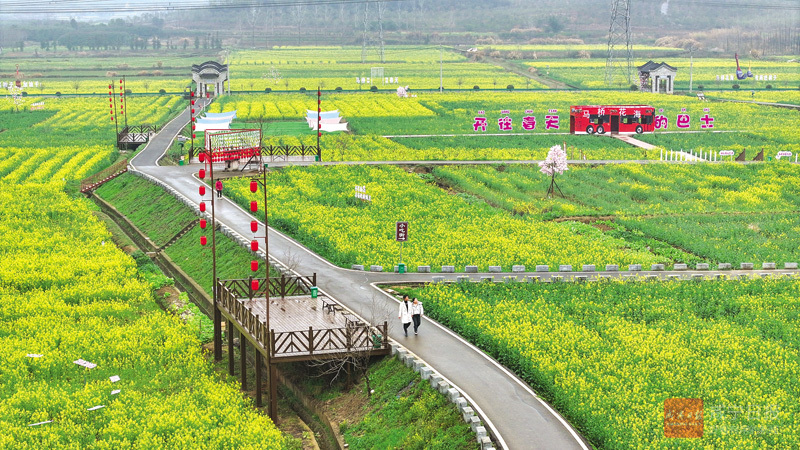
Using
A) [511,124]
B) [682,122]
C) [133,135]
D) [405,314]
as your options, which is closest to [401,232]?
[405,314]

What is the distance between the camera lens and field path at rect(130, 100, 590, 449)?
89.4 ft

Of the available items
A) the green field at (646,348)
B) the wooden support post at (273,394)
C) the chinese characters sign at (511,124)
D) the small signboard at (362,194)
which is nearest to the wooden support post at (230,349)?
the wooden support post at (273,394)

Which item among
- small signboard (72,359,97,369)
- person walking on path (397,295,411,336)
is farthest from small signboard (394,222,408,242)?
small signboard (72,359,97,369)

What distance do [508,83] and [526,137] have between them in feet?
228

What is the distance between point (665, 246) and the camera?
49.0 meters

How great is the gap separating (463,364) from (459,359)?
49 centimetres

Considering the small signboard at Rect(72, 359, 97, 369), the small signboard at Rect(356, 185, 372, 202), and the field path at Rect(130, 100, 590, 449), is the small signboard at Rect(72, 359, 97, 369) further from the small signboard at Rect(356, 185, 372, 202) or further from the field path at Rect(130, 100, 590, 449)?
the small signboard at Rect(356, 185, 372, 202)

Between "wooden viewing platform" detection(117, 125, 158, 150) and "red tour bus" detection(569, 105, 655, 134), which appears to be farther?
"red tour bus" detection(569, 105, 655, 134)

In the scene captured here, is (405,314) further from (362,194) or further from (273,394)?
→ (362,194)

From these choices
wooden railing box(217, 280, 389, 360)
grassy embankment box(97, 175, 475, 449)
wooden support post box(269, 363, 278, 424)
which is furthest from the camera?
wooden railing box(217, 280, 389, 360)

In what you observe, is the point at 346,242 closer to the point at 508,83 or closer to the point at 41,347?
the point at 41,347

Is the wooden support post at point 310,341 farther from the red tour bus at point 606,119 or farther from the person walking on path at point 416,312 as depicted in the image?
the red tour bus at point 606,119

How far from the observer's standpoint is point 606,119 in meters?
93.1

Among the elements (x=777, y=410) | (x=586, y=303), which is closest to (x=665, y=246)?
(x=586, y=303)
